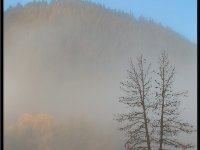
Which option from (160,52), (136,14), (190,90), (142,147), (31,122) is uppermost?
(136,14)

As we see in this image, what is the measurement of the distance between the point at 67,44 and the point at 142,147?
2.11 feet

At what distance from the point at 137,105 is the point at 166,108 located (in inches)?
5.8

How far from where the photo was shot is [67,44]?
6.63 feet

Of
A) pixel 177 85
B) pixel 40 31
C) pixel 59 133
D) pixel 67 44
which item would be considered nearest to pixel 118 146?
pixel 59 133

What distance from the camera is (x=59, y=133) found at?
1974 mm

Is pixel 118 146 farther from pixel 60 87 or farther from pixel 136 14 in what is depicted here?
pixel 136 14

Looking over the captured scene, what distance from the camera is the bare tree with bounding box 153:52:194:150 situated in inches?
78.0

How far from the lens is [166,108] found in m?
2.00

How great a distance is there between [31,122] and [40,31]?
0.46 meters

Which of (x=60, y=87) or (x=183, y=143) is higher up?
(x=60, y=87)

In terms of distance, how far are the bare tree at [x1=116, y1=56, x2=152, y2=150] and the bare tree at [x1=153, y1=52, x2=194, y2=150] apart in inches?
2.0

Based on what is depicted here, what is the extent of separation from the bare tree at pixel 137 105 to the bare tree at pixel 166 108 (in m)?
0.05

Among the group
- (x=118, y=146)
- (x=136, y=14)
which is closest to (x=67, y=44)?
(x=136, y=14)

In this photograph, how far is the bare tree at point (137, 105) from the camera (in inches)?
78.0
